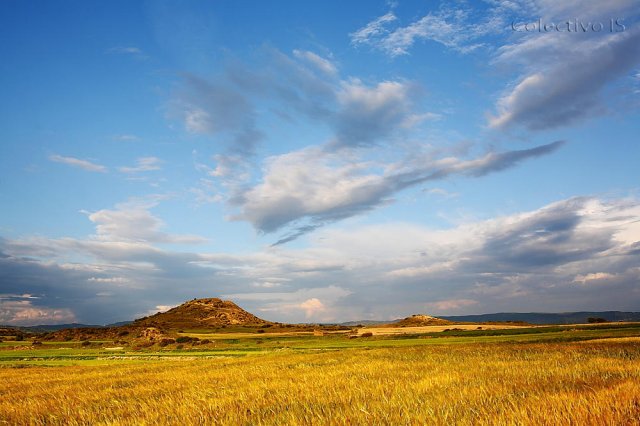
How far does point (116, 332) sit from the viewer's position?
127 m

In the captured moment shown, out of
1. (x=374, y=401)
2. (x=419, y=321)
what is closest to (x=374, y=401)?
→ (x=374, y=401)

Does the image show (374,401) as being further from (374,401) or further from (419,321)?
(419,321)

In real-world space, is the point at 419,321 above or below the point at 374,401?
below

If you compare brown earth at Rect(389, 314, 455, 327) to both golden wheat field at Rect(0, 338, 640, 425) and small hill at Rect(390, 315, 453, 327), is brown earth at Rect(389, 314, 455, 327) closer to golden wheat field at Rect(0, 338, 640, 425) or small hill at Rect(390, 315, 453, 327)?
small hill at Rect(390, 315, 453, 327)

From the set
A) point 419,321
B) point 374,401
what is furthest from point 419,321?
point 374,401

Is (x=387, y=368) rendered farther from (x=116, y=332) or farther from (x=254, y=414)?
(x=116, y=332)

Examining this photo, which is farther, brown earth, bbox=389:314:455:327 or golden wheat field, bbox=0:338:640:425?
brown earth, bbox=389:314:455:327

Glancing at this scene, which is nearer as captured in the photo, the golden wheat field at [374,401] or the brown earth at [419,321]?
the golden wheat field at [374,401]

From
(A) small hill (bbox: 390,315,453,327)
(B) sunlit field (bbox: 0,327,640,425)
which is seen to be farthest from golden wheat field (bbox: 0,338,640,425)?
(A) small hill (bbox: 390,315,453,327)

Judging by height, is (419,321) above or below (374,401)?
below

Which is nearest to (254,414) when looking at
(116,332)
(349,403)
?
(349,403)

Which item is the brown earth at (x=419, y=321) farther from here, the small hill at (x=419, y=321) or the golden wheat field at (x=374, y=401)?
the golden wheat field at (x=374, y=401)

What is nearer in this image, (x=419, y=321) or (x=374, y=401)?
(x=374, y=401)

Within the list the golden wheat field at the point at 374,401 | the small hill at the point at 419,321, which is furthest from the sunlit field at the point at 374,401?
the small hill at the point at 419,321
